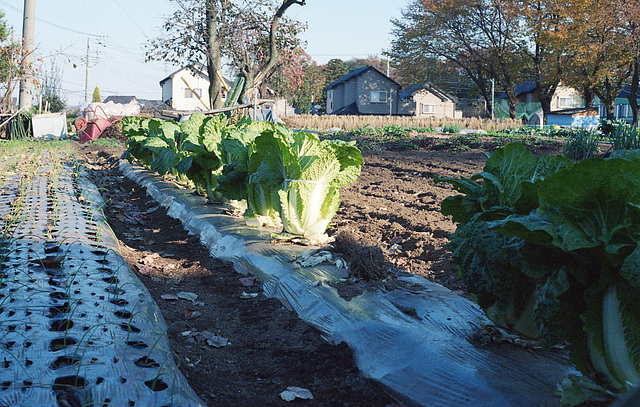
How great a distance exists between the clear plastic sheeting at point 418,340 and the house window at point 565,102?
1987 inches

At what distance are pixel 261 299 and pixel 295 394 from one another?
52.9 inches

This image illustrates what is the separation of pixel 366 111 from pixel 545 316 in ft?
153

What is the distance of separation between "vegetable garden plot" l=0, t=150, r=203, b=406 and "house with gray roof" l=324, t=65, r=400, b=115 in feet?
143

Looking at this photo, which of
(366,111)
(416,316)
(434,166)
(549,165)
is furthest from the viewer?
(366,111)

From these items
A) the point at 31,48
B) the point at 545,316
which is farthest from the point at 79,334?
the point at 31,48

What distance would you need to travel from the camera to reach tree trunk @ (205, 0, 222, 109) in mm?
17562

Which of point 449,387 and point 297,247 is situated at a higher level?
point 297,247

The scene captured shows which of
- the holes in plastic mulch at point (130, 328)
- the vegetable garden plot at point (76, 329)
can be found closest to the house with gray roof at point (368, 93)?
the vegetable garden plot at point (76, 329)

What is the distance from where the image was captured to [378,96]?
4741cm

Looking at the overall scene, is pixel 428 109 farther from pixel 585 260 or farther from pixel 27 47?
pixel 585 260

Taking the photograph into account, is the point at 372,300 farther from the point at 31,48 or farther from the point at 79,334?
the point at 31,48

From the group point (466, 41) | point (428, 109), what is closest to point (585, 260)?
point (466, 41)

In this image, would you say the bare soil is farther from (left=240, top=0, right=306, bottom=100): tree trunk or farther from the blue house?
the blue house

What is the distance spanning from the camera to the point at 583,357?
6.15 ft
